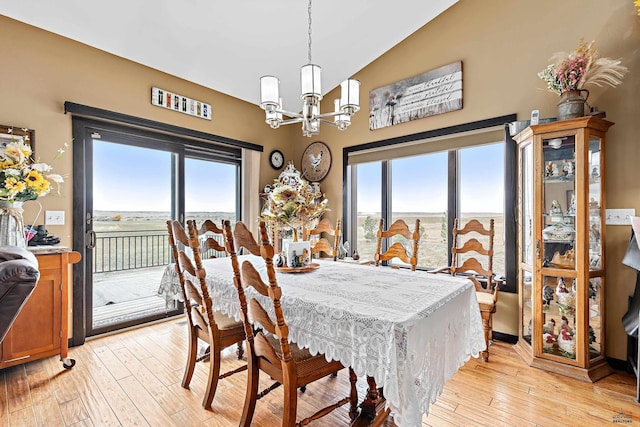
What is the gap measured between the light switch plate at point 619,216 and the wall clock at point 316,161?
2882 millimetres

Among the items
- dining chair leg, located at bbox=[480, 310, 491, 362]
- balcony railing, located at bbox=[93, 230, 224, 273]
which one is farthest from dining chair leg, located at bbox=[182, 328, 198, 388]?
dining chair leg, located at bbox=[480, 310, 491, 362]

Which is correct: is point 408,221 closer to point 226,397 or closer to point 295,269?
point 295,269

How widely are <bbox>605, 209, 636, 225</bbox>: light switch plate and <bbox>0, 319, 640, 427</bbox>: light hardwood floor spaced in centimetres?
113

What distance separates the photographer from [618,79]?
90.4 inches

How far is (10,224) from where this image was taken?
2070 millimetres

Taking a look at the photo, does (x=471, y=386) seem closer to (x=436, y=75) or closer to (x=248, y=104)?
(x=436, y=75)

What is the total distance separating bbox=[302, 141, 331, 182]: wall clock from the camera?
423 centimetres

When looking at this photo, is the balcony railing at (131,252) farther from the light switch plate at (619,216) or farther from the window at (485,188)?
the light switch plate at (619,216)

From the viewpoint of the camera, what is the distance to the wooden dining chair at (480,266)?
253cm

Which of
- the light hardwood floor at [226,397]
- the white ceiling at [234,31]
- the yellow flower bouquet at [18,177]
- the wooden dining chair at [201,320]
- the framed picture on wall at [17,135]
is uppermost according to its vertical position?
the white ceiling at [234,31]

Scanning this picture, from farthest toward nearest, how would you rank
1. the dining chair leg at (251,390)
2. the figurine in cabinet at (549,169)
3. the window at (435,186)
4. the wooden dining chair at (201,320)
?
the window at (435,186) → the figurine in cabinet at (549,169) → the wooden dining chair at (201,320) → the dining chair leg at (251,390)

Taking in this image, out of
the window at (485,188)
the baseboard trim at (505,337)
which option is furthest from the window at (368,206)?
the baseboard trim at (505,337)

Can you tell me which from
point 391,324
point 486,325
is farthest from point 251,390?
point 486,325

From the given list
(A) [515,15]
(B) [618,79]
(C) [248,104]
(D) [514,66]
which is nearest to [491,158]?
(D) [514,66]
